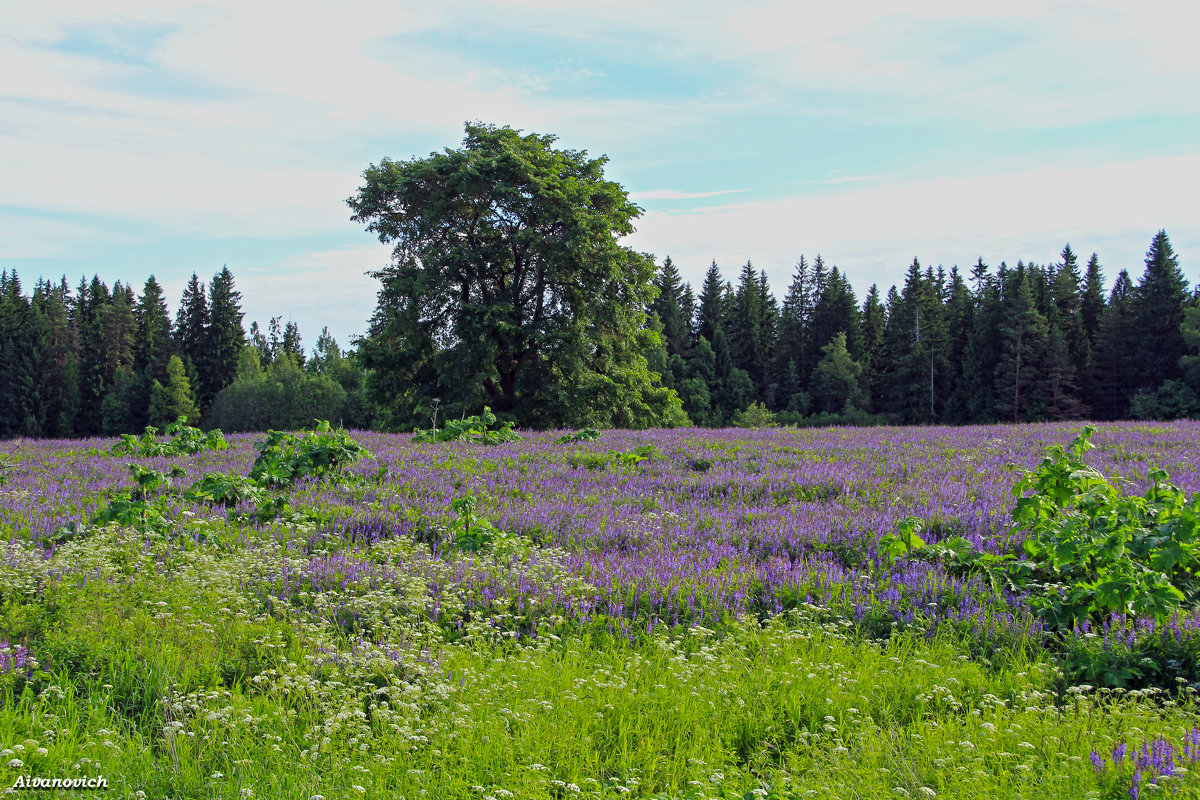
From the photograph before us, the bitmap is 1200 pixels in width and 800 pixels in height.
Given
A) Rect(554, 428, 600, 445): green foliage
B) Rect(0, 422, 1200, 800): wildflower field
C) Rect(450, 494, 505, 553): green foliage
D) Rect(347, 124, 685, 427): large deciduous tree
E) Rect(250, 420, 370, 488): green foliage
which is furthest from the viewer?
Rect(347, 124, 685, 427): large deciduous tree

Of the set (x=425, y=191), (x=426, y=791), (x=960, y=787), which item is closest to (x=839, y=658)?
(x=960, y=787)

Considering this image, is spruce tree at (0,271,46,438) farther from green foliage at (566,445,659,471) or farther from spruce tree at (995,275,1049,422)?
spruce tree at (995,275,1049,422)

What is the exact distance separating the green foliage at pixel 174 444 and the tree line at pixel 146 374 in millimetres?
64641

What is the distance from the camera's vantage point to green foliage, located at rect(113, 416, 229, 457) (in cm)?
1288

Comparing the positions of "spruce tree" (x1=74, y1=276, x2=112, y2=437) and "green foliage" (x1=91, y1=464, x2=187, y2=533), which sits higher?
"spruce tree" (x1=74, y1=276, x2=112, y2=437)

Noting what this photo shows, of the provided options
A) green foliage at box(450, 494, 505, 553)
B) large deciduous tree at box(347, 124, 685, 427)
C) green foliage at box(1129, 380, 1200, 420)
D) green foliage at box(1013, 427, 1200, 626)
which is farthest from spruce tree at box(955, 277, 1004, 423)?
green foliage at box(450, 494, 505, 553)

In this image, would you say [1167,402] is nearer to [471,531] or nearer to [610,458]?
[610,458]

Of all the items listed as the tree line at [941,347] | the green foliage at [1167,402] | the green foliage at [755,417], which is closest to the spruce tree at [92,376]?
the tree line at [941,347]

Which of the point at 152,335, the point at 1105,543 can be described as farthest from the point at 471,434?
the point at 152,335

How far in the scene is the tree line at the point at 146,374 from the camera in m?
84.1

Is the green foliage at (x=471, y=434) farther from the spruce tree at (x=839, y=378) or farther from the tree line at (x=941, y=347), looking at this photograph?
the spruce tree at (x=839, y=378)

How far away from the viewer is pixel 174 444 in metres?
13.0

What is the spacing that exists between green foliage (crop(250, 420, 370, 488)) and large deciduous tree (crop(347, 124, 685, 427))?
17968 millimetres

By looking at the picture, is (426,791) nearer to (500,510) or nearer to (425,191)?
(500,510)
